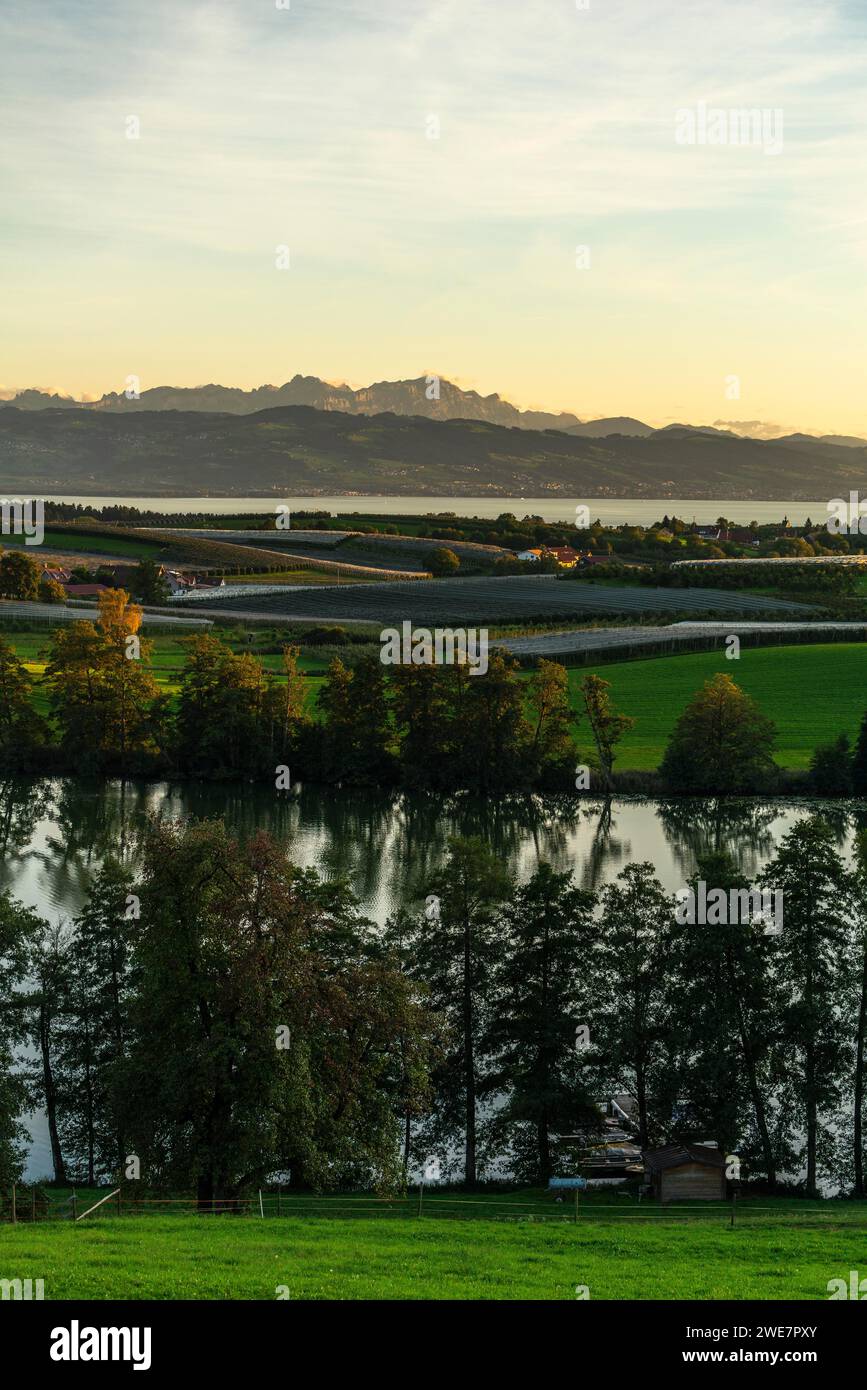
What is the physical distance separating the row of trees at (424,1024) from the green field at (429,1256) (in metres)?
1.97

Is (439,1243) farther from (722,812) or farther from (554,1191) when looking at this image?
(722,812)

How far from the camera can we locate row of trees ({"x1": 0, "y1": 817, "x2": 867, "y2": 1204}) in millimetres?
21109

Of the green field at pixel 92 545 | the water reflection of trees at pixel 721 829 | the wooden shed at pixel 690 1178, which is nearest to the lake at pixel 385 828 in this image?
the water reflection of trees at pixel 721 829

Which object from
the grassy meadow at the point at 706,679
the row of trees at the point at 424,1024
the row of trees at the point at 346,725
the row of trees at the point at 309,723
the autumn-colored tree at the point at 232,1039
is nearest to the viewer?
the autumn-colored tree at the point at 232,1039

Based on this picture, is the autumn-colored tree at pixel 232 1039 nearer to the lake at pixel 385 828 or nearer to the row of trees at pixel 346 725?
the lake at pixel 385 828

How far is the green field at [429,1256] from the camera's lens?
14273 mm

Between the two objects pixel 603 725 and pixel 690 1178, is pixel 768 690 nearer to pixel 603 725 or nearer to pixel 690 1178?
pixel 603 725

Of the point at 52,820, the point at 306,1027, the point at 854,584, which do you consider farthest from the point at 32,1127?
the point at 854,584

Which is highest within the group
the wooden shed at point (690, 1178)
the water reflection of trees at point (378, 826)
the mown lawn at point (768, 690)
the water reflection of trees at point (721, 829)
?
the mown lawn at point (768, 690)

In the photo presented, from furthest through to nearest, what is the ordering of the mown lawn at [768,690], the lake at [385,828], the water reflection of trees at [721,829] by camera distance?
the mown lawn at [768,690] → the water reflection of trees at [721,829] → the lake at [385,828]

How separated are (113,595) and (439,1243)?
6030 cm

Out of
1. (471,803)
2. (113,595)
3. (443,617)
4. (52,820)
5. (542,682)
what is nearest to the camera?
(52,820)

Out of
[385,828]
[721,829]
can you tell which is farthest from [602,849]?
[385,828]
